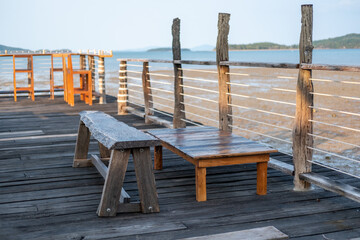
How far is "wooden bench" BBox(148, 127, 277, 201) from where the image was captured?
134 inches

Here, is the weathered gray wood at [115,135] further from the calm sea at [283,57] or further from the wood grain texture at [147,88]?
the calm sea at [283,57]

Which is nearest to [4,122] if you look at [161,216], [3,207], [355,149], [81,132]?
[81,132]

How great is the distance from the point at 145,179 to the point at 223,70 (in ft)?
6.43

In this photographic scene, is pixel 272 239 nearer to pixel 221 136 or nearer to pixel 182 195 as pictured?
pixel 182 195

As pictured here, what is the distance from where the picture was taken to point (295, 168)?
12.3 ft

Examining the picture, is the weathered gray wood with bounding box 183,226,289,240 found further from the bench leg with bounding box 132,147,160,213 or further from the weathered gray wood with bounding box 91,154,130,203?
the weathered gray wood with bounding box 91,154,130,203

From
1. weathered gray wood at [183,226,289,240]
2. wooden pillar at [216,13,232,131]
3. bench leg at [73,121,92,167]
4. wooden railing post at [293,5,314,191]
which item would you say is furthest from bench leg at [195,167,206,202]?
wooden pillar at [216,13,232,131]

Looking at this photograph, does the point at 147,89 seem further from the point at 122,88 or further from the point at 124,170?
the point at 124,170

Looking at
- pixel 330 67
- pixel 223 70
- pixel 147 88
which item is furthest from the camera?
pixel 147 88

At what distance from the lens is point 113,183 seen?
10.1ft

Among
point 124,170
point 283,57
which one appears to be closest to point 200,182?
point 124,170

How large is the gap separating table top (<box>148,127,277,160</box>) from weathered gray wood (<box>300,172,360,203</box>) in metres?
0.35

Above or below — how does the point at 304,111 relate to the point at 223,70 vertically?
below

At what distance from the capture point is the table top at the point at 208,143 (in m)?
3.43
